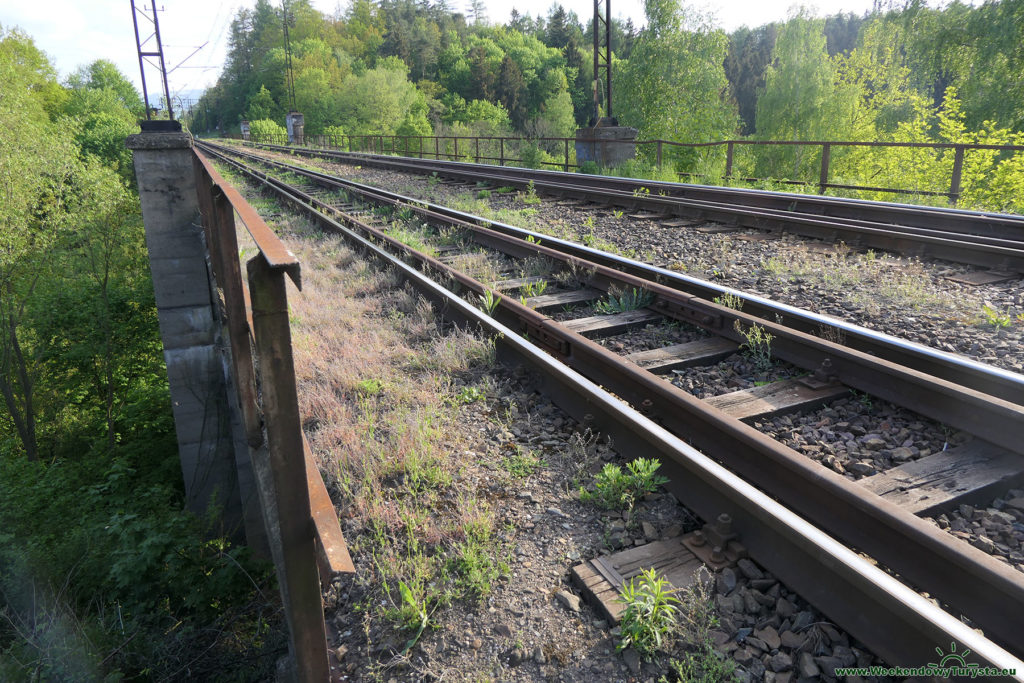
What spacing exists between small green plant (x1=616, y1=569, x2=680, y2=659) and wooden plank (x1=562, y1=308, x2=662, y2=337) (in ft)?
9.41

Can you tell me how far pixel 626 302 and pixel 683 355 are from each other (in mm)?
1254

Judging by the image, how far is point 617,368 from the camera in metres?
4.16

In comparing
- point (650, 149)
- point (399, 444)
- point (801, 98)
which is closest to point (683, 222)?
point (399, 444)

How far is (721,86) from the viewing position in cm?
4219

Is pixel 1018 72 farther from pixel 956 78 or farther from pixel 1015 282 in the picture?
pixel 1015 282

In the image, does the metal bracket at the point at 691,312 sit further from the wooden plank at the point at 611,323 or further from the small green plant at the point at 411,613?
the small green plant at the point at 411,613

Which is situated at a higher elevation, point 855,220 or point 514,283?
point 855,220

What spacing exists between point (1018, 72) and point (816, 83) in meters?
27.0

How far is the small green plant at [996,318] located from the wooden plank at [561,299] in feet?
A: 9.83

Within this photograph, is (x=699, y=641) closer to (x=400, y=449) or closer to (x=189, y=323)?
(x=400, y=449)

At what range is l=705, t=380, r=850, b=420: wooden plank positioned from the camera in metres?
3.74

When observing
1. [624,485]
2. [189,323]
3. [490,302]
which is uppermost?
[490,302]

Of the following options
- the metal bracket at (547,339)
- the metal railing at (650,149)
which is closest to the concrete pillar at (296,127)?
the metal railing at (650,149)

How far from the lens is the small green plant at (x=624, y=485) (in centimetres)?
311
